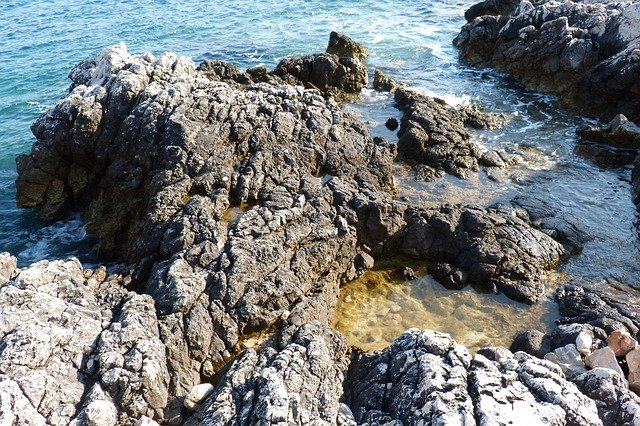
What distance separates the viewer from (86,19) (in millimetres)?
41000

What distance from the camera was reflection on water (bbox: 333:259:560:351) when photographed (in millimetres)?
13492

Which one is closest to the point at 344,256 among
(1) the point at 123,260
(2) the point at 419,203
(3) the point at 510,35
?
(2) the point at 419,203

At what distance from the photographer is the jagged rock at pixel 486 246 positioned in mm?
15078

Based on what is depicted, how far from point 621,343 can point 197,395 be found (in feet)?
30.9

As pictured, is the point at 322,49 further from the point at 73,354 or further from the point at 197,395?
the point at 73,354

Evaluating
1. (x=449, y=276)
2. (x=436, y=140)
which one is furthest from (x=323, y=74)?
(x=449, y=276)

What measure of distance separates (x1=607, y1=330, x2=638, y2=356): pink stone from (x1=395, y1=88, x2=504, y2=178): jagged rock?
358 inches

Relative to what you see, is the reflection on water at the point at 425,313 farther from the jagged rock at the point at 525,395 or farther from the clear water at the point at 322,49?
the jagged rock at the point at 525,395

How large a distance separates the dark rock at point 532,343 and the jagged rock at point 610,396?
77.1 inches

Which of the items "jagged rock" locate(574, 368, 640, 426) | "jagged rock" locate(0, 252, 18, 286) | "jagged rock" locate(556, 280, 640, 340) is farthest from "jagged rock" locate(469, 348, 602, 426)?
"jagged rock" locate(0, 252, 18, 286)

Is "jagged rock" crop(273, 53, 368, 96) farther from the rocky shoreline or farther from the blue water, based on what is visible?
the rocky shoreline

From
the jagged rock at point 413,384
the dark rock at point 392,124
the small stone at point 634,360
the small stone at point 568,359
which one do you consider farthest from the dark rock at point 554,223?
the jagged rock at point 413,384

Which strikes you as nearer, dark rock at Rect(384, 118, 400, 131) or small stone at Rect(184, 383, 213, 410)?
small stone at Rect(184, 383, 213, 410)

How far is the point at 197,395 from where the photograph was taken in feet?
34.3
